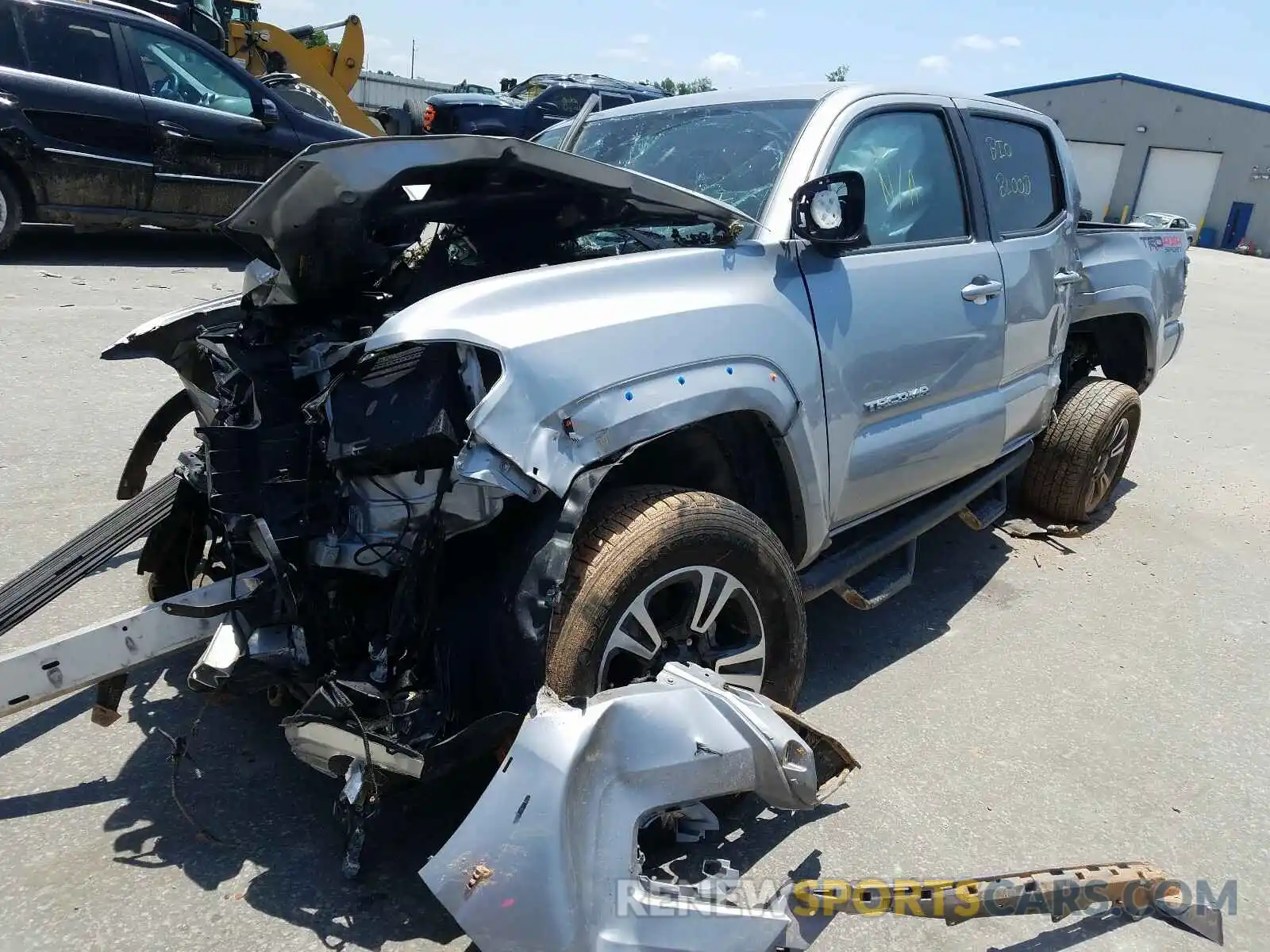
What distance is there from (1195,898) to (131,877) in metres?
2.63

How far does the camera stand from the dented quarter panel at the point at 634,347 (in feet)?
7.22

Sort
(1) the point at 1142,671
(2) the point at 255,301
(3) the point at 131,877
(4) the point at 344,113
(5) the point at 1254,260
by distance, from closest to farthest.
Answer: (3) the point at 131,877 < (2) the point at 255,301 < (1) the point at 1142,671 < (4) the point at 344,113 < (5) the point at 1254,260

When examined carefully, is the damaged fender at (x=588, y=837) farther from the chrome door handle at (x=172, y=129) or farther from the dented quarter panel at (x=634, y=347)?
the chrome door handle at (x=172, y=129)

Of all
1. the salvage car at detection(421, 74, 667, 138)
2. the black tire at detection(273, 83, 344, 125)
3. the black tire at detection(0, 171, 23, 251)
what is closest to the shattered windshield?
the black tire at detection(0, 171, 23, 251)

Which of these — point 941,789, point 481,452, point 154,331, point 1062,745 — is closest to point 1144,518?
point 1062,745

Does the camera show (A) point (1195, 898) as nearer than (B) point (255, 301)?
Yes

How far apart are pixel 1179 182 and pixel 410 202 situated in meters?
37.0

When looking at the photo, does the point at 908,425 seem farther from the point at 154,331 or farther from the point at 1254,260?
the point at 1254,260

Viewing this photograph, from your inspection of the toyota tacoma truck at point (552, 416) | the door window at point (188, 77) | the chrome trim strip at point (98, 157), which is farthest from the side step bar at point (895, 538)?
the door window at point (188, 77)

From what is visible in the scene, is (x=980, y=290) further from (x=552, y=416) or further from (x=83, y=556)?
(x=83, y=556)

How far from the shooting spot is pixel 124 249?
32.0 ft

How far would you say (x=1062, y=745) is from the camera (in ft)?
10.5

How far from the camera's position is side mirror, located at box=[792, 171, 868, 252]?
290 centimetres

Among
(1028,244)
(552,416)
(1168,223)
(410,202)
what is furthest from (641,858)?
(1168,223)
